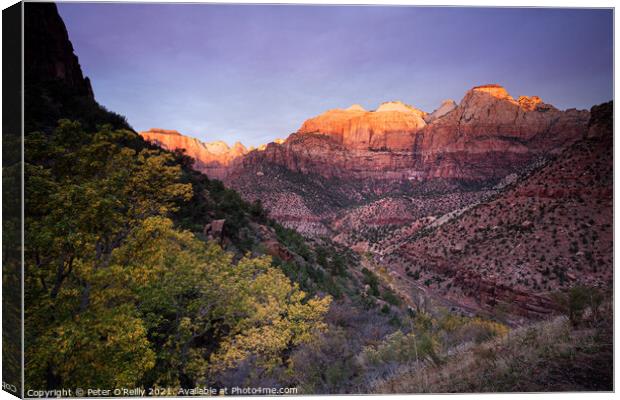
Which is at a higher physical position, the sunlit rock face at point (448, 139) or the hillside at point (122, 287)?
the sunlit rock face at point (448, 139)

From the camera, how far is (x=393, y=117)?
21156 mm

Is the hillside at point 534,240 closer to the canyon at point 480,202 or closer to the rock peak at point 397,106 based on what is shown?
the canyon at point 480,202

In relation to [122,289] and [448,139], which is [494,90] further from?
[448,139]

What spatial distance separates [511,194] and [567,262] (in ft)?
22.0

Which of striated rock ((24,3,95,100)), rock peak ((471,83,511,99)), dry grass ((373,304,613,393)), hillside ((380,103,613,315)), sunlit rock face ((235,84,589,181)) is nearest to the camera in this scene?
dry grass ((373,304,613,393))

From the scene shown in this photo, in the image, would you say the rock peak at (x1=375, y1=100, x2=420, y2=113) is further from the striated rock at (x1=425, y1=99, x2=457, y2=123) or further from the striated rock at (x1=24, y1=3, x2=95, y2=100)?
the striated rock at (x1=24, y1=3, x2=95, y2=100)

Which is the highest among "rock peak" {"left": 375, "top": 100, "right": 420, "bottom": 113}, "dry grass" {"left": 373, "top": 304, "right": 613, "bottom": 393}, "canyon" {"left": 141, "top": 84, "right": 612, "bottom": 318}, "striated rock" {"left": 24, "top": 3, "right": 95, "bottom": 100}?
"rock peak" {"left": 375, "top": 100, "right": 420, "bottom": 113}

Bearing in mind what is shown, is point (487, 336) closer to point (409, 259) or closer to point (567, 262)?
point (567, 262)

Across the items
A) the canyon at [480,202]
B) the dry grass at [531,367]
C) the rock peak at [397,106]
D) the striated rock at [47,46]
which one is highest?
the rock peak at [397,106]

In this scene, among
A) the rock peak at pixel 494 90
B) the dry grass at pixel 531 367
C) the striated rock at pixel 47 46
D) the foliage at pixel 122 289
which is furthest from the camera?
the rock peak at pixel 494 90

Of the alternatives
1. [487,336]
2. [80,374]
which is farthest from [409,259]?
[80,374]

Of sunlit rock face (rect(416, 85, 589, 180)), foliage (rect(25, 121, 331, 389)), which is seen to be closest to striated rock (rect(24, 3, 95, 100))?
foliage (rect(25, 121, 331, 389))

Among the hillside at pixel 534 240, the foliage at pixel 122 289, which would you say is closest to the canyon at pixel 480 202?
the hillside at pixel 534 240

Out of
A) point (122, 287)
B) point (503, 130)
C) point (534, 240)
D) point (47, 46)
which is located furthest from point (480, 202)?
point (47, 46)
